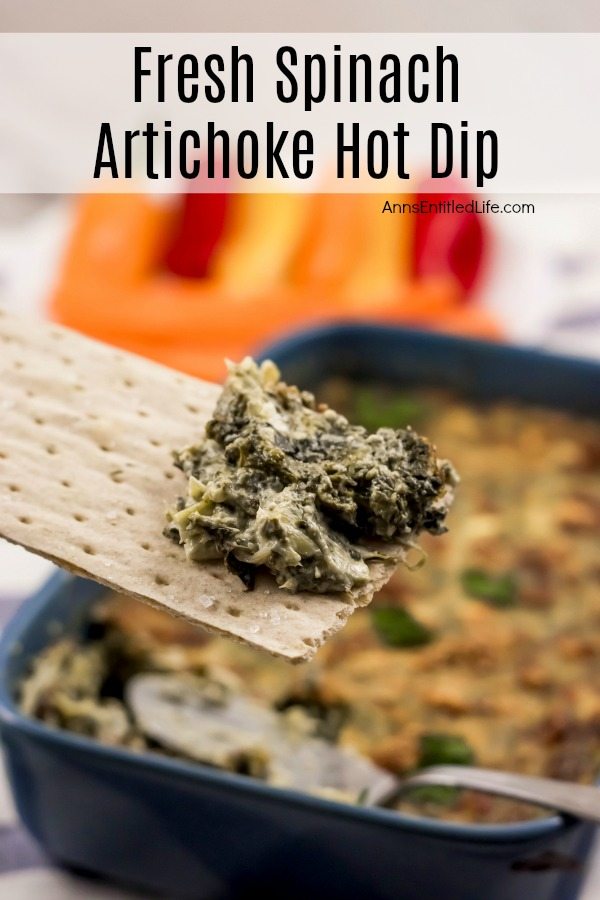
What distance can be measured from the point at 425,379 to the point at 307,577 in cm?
245

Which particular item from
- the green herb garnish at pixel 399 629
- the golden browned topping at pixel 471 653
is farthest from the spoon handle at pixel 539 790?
the green herb garnish at pixel 399 629

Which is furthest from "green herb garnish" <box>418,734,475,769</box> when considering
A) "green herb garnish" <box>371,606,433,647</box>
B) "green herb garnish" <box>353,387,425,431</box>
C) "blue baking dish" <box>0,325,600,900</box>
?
"green herb garnish" <box>353,387,425,431</box>

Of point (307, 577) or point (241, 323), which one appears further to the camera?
point (241, 323)

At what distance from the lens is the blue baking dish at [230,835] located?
106 inches

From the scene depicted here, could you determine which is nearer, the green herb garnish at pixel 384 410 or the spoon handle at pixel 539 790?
the spoon handle at pixel 539 790

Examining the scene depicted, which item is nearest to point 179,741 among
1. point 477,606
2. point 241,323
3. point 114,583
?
point 477,606

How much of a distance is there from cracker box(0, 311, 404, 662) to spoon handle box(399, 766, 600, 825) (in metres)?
0.81

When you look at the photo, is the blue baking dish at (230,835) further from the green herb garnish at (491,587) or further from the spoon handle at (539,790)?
the green herb garnish at (491,587)

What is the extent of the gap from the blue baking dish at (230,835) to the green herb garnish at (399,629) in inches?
34.2

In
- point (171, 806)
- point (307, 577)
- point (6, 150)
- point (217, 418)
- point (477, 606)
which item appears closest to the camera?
point (307, 577)

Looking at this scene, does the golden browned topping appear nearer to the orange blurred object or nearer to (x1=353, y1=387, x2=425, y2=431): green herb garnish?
(x1=353, y1=387, x2=425, y2=431): green herb garnish

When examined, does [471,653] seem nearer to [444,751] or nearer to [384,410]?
[444,751]

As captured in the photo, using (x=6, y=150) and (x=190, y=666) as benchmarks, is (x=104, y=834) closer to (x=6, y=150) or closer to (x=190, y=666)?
(x=190, y=666)

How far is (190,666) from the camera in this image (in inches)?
137
